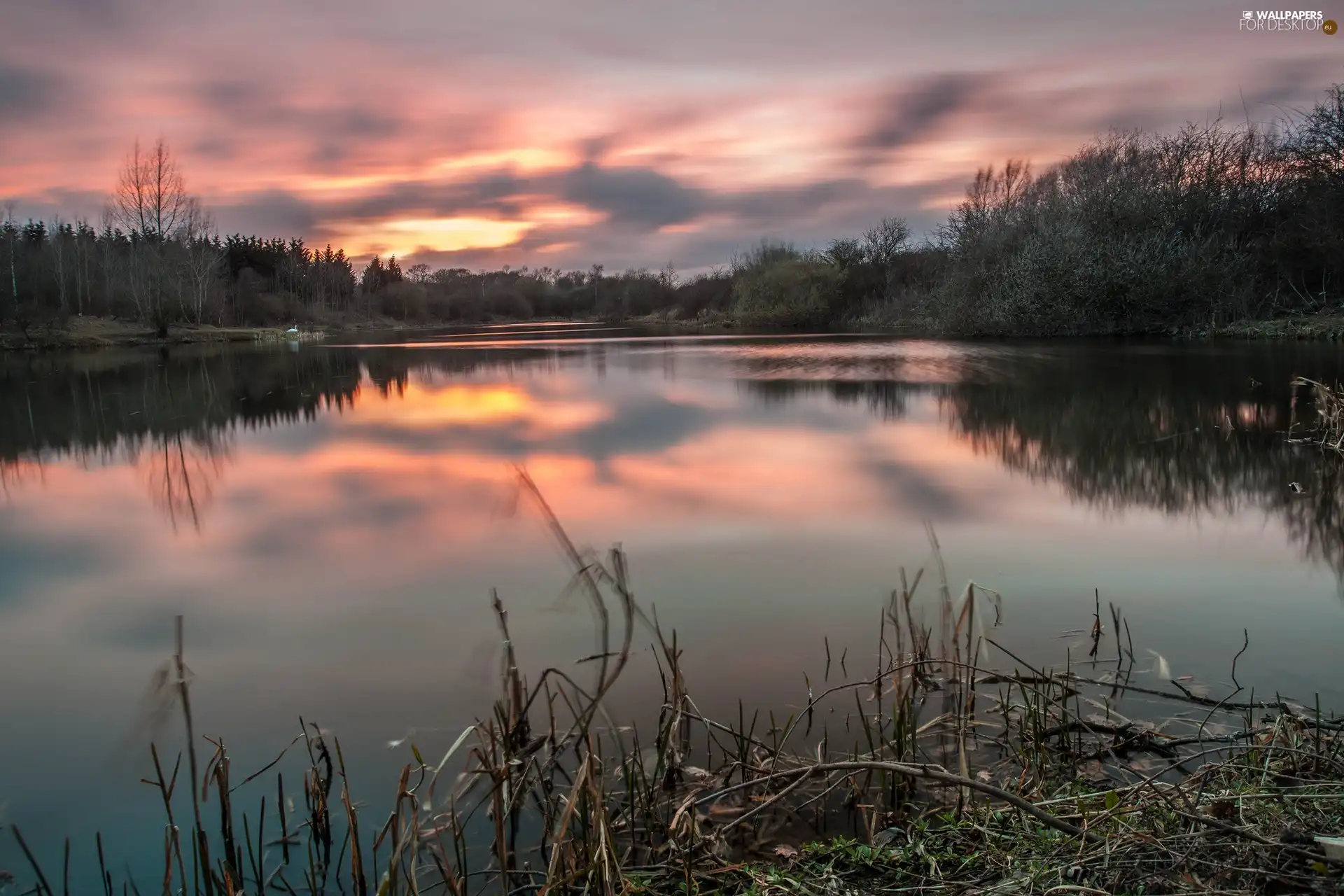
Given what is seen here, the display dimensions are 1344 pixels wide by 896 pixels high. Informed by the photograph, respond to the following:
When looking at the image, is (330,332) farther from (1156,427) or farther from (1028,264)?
(1156,427)

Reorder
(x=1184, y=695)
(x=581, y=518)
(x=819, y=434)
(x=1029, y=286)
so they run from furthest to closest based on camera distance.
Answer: (x=1029, y=286) → (x=819, y=434) → (x=581, y=518) → (x=1184, y=695)

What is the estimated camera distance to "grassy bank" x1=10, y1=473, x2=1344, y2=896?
2.37 m

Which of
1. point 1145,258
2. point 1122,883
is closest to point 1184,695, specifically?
point 1122,883

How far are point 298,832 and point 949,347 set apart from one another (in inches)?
1126

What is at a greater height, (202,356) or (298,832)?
(202,356)

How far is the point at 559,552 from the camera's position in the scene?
626 centimetres

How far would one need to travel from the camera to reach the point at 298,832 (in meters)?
2.97

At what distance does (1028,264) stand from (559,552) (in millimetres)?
29095

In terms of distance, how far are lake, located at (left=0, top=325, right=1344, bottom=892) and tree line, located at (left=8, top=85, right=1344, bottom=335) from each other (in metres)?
16.3

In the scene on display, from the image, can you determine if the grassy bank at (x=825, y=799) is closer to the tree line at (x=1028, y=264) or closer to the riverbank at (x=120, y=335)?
the tree line at (x=1028, y=264)

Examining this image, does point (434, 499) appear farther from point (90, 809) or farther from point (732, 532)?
point (90, 809)

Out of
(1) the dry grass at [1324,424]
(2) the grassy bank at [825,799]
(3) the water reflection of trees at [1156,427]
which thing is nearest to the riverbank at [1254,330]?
(3) the water reflection of trees at [1156,427]

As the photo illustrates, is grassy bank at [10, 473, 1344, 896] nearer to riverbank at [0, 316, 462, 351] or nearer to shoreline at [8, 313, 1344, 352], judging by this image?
shoreline at [8, 313, 1344, 352]

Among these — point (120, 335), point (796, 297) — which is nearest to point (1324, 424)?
point (796, 297)
